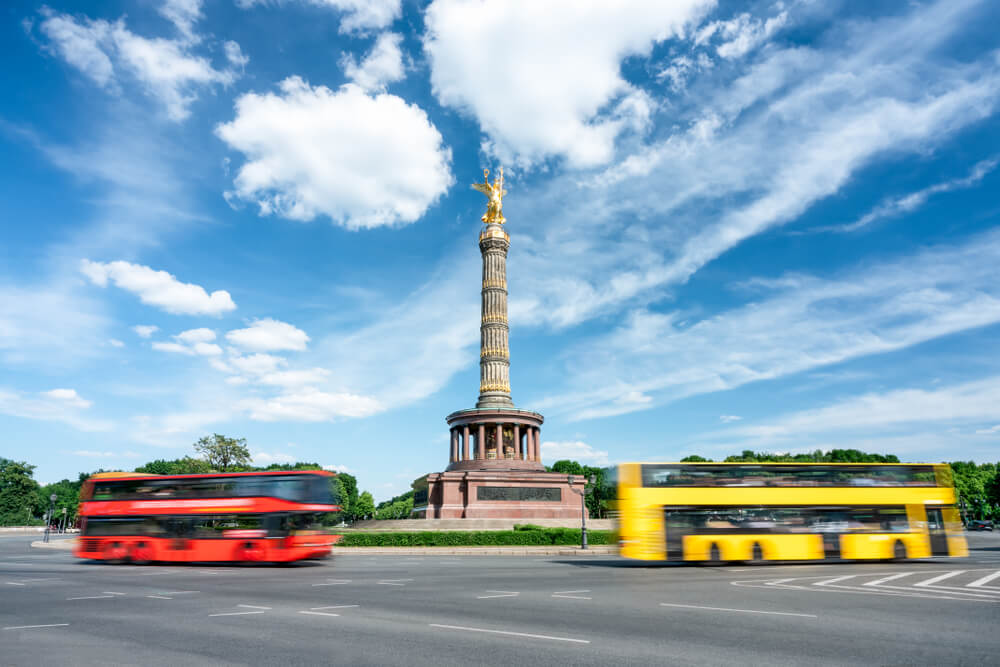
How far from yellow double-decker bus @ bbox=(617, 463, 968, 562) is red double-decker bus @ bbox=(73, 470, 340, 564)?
10911mm

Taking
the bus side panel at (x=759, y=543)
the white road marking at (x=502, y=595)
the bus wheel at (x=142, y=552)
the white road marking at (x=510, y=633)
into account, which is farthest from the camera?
the bus wheel at (x=142, y=552)

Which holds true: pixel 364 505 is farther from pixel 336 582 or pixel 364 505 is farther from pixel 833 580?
pixel 833 580

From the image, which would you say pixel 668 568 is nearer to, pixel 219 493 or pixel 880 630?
pixel 880 630

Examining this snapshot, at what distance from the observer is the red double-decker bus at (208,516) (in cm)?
2223

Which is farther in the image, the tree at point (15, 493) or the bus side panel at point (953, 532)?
the tree at point (15, 493)

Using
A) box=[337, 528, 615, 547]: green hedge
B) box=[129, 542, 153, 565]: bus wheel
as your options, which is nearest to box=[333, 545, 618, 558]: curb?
box=[337, 528, 615, 547]: green hedge

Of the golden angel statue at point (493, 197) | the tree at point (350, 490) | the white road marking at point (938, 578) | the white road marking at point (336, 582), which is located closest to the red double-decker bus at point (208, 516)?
the white road marking at point (336, 582)

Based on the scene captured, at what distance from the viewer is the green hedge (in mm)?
33781

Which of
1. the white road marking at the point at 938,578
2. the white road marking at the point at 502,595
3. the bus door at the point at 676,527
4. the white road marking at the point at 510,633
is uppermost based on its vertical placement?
the bus door at the point at 676,527

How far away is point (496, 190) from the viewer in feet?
212

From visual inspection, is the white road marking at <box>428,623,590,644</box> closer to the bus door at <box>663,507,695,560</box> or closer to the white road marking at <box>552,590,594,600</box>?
the white road marking at <box>552,590,594,600</box>

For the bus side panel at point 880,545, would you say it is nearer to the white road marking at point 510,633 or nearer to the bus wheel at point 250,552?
the white road marking at point 510,633

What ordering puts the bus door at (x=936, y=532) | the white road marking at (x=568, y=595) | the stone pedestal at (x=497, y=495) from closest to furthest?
the white road marking at (x=568, y=595), the bus door at (x=936, y=532), the stone pedestal at (x=497, y=495)

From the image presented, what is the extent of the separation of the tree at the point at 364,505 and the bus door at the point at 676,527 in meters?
99.7
